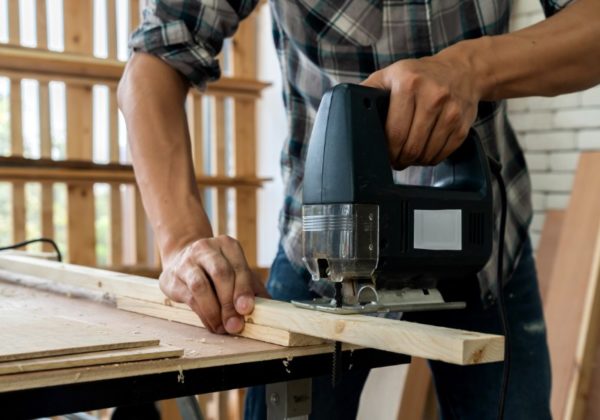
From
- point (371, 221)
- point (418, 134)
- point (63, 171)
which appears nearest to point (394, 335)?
point (371, 221)

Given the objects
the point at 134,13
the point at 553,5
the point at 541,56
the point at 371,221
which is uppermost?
the point at 134,13

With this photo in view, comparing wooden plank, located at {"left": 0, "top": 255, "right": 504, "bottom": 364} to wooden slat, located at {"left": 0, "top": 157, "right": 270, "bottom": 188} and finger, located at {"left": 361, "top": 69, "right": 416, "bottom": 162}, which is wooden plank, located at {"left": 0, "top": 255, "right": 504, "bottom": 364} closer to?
finger, located at {"left": 361, "top": 69, "right": 416, "bottom": 162}

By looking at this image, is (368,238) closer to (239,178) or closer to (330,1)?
(330,1)

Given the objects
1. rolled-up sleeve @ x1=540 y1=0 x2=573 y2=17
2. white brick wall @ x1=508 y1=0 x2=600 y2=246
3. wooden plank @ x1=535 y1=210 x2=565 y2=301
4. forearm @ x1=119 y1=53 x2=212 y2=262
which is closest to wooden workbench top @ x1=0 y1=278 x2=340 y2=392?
forearm @ x1=119 y1=53 x2=212 y2=262

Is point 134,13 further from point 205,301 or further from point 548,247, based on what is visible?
point 205,301

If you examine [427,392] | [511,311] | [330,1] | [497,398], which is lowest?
[427,392]

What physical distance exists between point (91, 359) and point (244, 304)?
10.2 inches

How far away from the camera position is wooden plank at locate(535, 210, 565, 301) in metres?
2.66

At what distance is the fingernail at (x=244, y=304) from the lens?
984 mm

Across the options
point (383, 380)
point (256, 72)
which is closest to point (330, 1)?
point (383, 380)

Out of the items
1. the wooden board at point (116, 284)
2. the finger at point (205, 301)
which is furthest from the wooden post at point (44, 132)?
the finger at point (205, 301)

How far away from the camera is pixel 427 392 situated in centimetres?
289

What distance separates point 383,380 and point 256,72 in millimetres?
1990

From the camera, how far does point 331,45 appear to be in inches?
50.8
